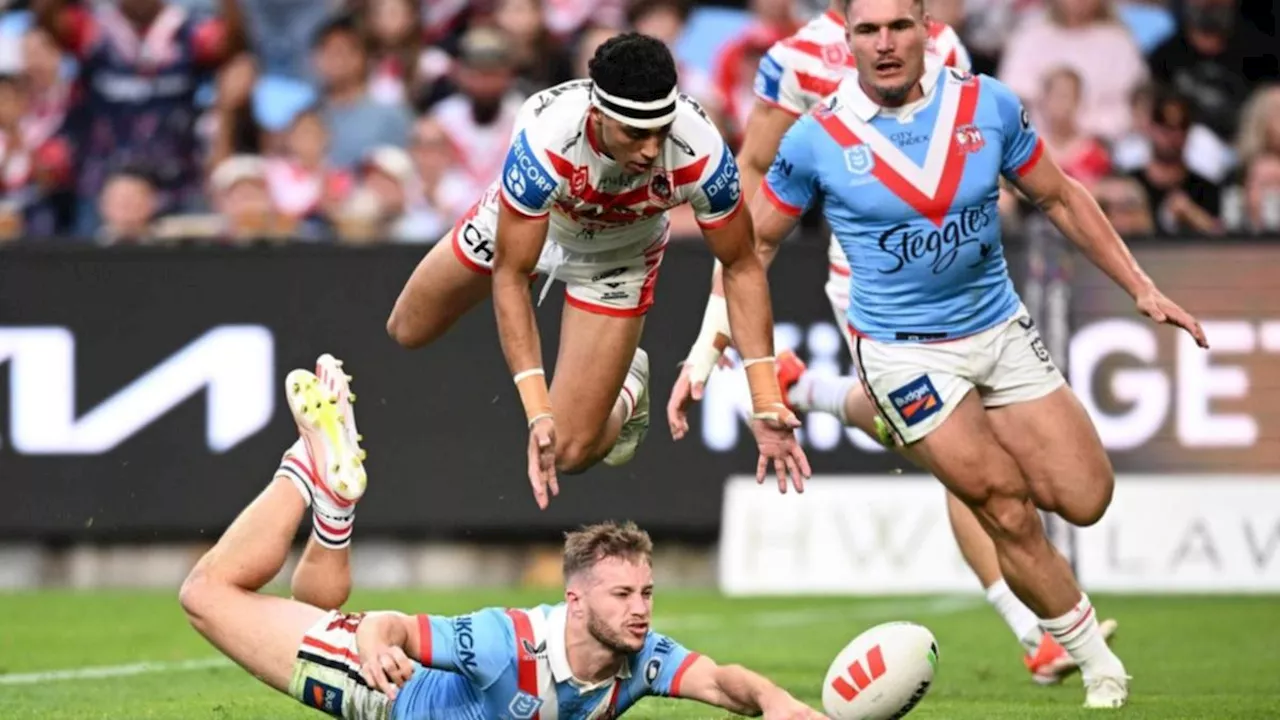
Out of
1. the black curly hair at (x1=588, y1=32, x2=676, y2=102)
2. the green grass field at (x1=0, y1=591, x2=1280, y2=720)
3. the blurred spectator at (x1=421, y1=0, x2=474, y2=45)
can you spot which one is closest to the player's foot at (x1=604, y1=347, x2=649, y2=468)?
the green grass field at (x1=0, y1=591, x2=1280, y2=720)

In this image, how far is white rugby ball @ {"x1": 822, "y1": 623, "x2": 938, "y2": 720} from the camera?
27.2 ft

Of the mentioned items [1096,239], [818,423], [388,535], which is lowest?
[388,535]

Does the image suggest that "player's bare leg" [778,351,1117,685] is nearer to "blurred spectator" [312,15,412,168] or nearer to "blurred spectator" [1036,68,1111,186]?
"blurred spectator" [1036,68,1111,186]

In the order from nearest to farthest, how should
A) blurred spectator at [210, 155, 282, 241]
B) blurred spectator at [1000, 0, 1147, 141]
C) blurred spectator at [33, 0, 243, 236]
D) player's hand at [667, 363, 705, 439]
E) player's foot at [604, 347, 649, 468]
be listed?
player's hand at [667, 363, 705, 439] → player's foot at [604, 347, 649, 468] → blurred spectator at [210, 155, 282, 241] → blurred spectator at [1000, 0, 1147, 141] → blurred spectator at [33, 0, 243, 236]

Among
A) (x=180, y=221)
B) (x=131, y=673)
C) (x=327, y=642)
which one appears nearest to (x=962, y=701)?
(x=327, y=642)

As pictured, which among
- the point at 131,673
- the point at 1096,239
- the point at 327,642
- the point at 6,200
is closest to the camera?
the point at 327,642

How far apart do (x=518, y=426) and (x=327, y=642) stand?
750cm

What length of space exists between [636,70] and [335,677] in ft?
8.32

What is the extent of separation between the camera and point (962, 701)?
10266mm

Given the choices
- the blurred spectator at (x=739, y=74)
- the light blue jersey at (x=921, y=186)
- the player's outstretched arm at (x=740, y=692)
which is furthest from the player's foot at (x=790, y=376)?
the blurred spectator at (x=739, y=74)

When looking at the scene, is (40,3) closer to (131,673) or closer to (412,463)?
(412,463)

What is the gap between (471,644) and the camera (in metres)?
8.02

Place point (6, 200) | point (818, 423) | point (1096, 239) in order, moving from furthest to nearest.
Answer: point (6, 200)
point (818, 423)
point (1096, 239)

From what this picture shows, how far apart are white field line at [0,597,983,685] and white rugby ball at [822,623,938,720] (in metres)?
4.92
